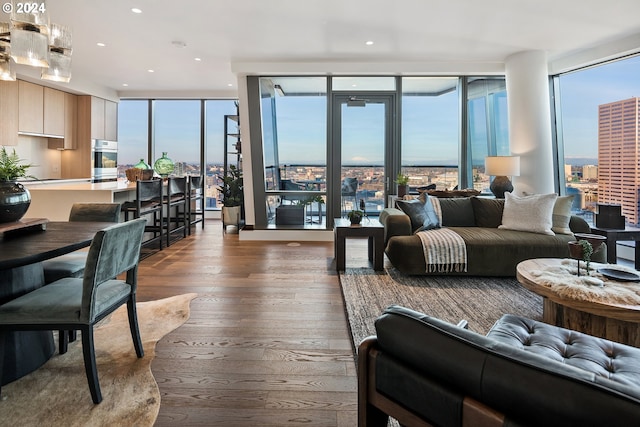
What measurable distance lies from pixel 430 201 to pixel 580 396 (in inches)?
156

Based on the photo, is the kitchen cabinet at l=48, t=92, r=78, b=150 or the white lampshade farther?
the kitchen cabinet at l=48, t=92, r=78, b=150

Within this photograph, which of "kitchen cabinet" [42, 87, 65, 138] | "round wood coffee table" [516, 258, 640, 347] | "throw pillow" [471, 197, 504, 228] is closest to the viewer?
"round wood coffee table" [516, 258, 640, 347]

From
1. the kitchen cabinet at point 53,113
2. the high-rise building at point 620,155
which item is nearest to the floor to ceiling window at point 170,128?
the kitchen cabinet at point 53,113

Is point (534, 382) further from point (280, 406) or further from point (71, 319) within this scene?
point (71, 319)

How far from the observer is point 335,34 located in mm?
4645

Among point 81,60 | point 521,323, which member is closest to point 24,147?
point 81,60

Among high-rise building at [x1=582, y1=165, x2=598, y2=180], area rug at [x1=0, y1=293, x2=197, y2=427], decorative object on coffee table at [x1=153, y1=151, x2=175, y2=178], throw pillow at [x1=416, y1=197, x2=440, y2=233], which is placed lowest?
area rug at [x1=0, y1=293, x2=197, y2=427]

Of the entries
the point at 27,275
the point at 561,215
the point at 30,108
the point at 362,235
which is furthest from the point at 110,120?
the point at 561,215

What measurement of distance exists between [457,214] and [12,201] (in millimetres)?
4221

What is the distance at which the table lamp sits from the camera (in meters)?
5.07

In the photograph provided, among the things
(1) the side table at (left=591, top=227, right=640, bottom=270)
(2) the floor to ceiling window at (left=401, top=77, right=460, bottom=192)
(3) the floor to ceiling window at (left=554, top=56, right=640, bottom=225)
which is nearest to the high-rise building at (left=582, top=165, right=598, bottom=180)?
(3) the floor to ceiling window at (left=554, top=56, right=640, bottom=225)

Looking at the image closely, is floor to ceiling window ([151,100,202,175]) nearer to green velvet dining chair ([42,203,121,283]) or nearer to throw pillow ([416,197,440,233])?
green velvet dining chair ([42,203,121,283])

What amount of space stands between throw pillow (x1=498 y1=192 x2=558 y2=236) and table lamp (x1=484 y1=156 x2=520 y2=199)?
2.85ft

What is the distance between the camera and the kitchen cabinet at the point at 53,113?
670 cm
